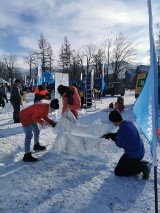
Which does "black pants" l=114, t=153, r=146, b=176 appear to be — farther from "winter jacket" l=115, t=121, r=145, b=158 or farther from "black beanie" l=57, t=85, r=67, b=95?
"black beanie" l=57, t=85, r=67, b=95

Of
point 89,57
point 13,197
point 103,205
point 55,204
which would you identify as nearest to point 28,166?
point 13,197

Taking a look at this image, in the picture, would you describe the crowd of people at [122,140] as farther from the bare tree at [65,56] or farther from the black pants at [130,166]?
the bare tree at [65,56]

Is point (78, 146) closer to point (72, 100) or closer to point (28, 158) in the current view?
point (28, 158)

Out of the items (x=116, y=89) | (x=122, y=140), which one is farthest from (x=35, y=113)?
(x=116, y=89)

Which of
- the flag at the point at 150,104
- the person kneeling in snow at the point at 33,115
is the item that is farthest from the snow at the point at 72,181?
the flag at the point at 150,104

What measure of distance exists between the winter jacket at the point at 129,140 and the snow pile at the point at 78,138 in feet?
3.87

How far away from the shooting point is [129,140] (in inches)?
171

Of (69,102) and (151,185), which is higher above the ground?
(69,102)

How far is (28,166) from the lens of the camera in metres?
5.20

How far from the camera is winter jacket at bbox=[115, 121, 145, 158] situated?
432 centimetres

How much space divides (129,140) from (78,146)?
65.2 inches

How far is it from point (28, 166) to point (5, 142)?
7.38 ft

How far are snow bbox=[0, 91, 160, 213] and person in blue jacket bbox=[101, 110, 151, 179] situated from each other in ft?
0.51

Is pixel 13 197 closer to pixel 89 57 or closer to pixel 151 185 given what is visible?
pixel 151 185
